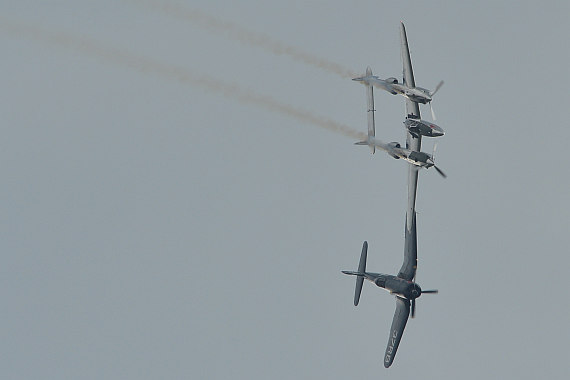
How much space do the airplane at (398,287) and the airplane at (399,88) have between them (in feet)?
48.8

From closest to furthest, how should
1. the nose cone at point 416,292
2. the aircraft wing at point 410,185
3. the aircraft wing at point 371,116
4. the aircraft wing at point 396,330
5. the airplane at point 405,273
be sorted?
the aircraft wing at point 371,116 → the nose cone at point 416,292 → the airplane at point 405,273 → the aircraft wing at point 410,185 → the aircraft wing at point 396,330

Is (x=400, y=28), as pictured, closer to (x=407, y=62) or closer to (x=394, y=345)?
(x=407, y=62)

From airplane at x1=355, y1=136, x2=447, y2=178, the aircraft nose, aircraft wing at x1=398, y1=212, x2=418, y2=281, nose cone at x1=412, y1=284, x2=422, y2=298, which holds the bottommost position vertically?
nose cone at x1=412, y1=284, x2=422, y2=298

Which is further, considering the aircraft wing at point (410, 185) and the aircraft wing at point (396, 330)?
the aircraft wing at point (396, 330)

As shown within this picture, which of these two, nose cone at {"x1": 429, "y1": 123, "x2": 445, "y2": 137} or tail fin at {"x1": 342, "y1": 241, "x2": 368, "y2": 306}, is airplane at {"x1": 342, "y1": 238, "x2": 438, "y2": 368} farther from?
nose cone at {"x1": 429, "y1": 123, "x2": 445, "y2": 137}

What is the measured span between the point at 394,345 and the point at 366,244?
9.47 m

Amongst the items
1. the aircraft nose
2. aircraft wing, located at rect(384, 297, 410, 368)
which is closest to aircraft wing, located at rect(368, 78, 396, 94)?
the aircraft nose

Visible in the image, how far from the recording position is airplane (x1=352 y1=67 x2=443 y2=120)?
8100 centimetres

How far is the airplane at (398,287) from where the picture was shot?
84.2 m

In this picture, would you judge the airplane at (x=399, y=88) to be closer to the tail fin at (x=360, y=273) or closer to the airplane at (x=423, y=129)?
the airplane at (x=423, y=129)

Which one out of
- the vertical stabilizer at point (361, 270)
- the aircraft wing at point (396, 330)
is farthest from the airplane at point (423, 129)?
the aircraft wing at point (396, 330)

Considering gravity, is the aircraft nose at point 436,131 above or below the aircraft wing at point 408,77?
below

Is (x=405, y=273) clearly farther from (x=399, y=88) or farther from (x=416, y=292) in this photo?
(x=399, y=88)

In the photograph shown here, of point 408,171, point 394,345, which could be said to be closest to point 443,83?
point 408,171
